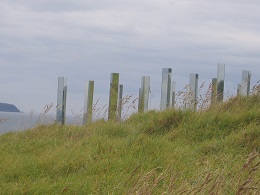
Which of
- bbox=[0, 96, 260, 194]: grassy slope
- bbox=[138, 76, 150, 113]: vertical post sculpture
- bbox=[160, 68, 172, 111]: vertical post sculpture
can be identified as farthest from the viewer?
bbox=[138, 76, 150, 113]: vertical post sculpture

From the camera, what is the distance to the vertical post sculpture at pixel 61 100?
15086mm

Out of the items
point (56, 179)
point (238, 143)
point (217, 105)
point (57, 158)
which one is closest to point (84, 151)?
point (57, 158)

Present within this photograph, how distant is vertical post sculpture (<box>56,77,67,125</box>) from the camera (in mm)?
15086

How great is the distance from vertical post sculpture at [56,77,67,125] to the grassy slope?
422 cm

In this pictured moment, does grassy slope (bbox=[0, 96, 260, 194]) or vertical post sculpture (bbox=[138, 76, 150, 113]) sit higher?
vertical post sculpture (bbox=[138, 76, 150, 113])

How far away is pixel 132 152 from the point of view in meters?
7.57

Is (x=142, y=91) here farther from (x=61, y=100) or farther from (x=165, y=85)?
(x=61, y=100)

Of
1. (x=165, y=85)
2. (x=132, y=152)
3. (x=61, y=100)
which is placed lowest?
(x=132, y=152)

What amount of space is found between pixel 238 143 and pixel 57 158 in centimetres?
273

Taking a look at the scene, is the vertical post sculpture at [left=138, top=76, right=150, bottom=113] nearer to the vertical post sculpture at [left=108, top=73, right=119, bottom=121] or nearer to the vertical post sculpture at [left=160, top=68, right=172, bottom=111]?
the vertical post sculpture at [left=160, top=68, right=172, bottom=111]

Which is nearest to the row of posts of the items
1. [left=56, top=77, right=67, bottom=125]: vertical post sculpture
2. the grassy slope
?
[left=56, top=77, right=67, bottom=125]: vertical post sculpture

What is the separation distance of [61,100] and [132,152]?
7.90 metres

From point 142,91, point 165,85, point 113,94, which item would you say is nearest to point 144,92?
point 142,91

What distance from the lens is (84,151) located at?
777cm
